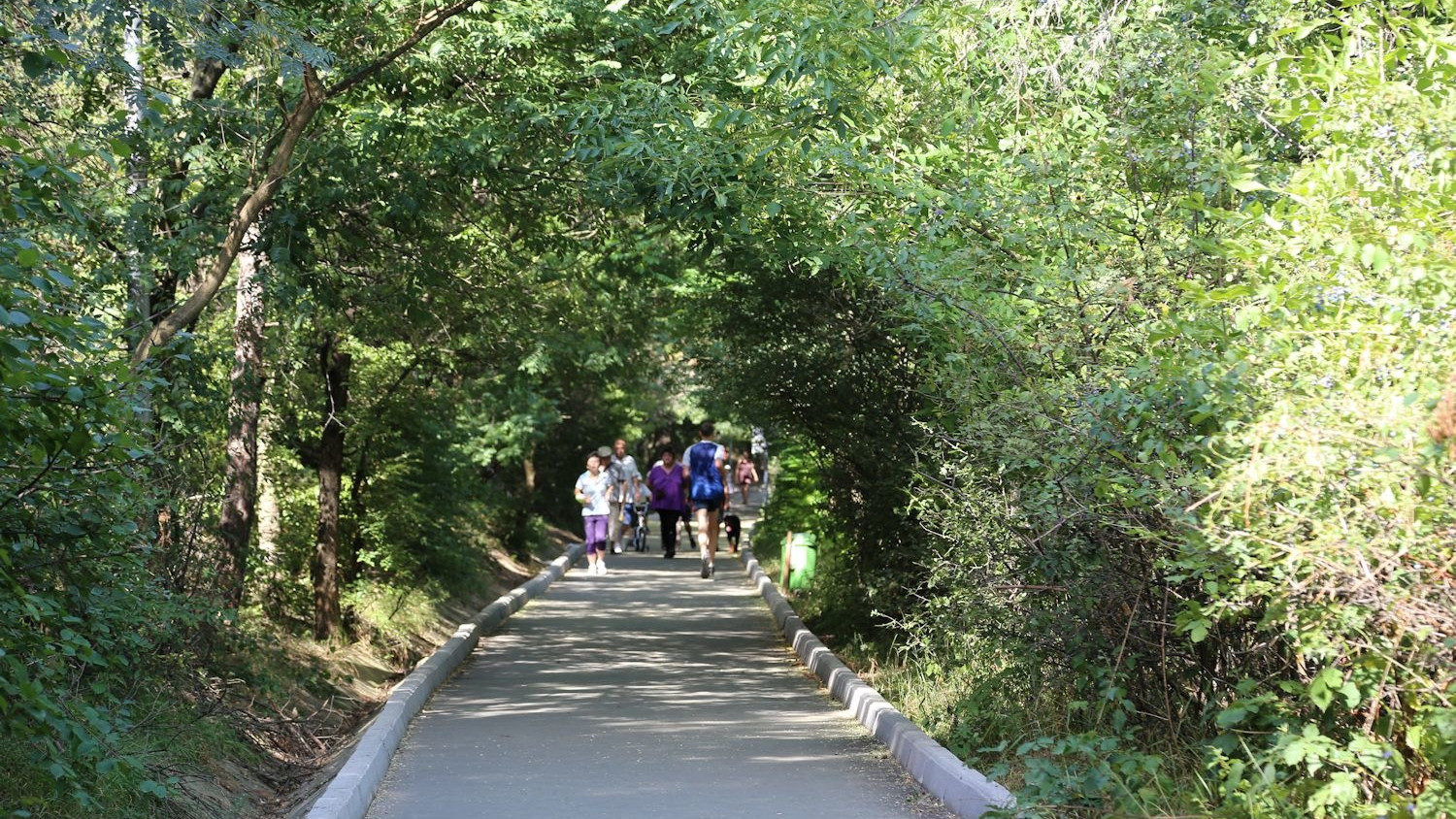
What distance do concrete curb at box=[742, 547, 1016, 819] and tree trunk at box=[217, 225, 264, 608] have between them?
467cm

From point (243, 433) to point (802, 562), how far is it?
27.8 feet

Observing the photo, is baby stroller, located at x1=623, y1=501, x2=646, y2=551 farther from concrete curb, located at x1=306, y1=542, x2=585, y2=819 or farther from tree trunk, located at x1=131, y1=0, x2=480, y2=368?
tree trunk, located at x1=131, y1=0, x2=480, y2=368

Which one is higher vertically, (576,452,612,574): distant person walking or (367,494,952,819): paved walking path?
(576,452,612,574): distant person walking

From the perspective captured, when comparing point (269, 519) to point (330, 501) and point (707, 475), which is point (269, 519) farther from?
point (707, 475)

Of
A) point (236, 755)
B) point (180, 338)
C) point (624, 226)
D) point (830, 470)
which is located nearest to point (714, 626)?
point (830, 470)

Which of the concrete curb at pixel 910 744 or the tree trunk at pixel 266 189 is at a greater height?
the tree trunk at pixel 266 189

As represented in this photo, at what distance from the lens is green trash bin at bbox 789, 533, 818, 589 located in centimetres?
1914

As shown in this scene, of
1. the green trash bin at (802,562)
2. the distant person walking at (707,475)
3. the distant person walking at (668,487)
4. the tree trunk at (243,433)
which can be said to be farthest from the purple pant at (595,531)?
the tree trunk at (243,433)

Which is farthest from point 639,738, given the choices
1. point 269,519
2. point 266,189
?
point 269,519

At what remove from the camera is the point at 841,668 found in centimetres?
1207

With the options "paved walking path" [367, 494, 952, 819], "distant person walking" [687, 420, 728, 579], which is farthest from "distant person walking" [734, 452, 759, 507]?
"paved walking path" [367, 494, 952, 819]

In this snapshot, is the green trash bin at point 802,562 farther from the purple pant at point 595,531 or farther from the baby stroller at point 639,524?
the baby stroller at point 639,524

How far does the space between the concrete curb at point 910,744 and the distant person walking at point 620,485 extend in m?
11.3

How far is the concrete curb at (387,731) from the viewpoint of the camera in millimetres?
7289
